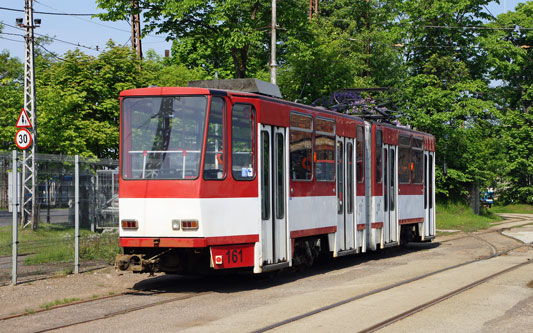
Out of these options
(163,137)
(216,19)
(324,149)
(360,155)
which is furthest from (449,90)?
(163,137)

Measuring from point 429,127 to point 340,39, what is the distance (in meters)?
7.32

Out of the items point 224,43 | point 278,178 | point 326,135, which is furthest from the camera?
point 224,43

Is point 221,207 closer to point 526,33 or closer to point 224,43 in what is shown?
point 224,43

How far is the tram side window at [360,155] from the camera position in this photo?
17.1 meters

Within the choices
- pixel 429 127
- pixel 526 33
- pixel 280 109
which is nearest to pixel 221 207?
pixel 280 109

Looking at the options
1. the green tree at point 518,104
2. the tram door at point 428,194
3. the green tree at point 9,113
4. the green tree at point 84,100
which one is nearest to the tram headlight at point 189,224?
the tram door at point 428,194

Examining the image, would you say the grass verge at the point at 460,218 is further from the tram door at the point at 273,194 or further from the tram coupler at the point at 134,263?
the tram coupler at the point at 134,263

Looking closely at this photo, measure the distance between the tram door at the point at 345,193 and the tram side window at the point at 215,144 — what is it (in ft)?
14.4

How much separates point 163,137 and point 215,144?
0.85 m

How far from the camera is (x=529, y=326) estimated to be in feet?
30.2

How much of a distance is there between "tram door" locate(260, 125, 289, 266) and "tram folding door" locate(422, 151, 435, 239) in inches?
374

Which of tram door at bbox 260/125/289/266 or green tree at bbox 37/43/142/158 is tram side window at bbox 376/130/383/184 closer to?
tram door at bbox 260/125/289/266

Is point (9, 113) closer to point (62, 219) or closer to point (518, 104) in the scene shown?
point (62, 219)

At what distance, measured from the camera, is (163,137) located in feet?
39.8
